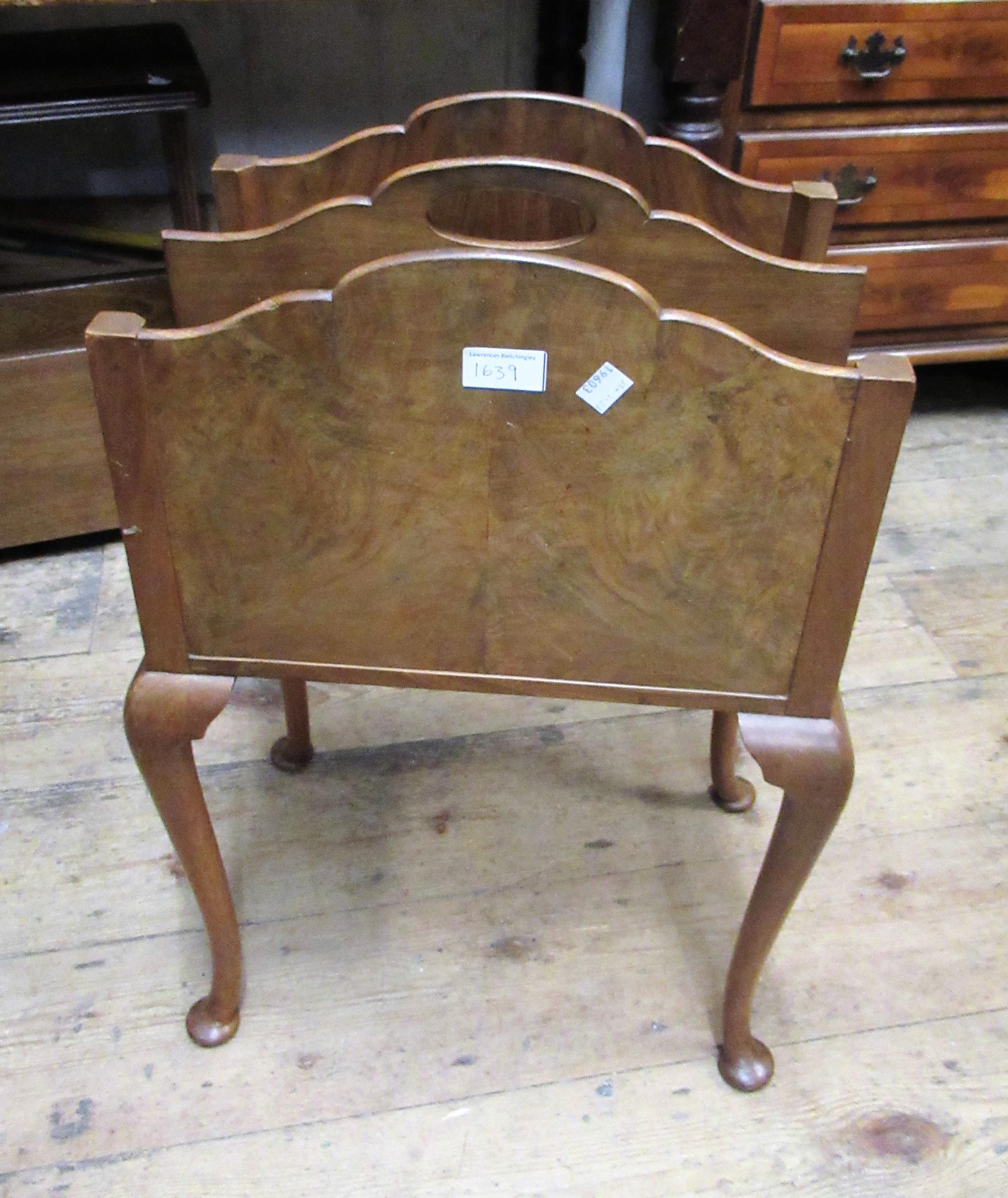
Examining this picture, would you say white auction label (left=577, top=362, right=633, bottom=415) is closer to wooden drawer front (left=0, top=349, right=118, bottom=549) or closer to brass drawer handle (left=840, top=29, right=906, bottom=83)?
wooden drawer front (left=0, top=349, right=118, bottom=549)

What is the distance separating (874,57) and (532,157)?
0.82 m

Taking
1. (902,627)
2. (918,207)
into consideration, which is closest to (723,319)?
(902,627)

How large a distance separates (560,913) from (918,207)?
1.17 metres

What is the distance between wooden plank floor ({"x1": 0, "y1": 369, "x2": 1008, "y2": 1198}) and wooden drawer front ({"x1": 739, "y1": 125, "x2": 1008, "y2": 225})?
0.65m

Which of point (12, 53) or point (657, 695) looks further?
point (12, 53)

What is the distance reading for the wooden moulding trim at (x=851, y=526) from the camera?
606mm

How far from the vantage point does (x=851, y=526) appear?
0.66 metres

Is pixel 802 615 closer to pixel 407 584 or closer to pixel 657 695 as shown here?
pixel 657 695

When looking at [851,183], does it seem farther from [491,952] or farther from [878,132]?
[491,952]

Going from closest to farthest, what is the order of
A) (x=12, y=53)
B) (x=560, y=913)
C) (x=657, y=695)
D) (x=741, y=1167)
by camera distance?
1. (x=657, y=695)
2. (x=741, y=1167)
3. (x=560, y=913)
4. (x=12, y=53)

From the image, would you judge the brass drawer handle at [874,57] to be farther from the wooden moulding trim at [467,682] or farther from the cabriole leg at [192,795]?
the cabriole leg at [192,795]

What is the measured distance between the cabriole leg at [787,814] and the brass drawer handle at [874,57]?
106 cm

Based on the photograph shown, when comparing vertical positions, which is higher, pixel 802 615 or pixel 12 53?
pixel 12 53

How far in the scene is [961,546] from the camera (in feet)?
5.36
